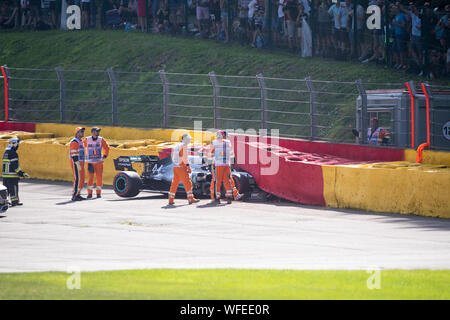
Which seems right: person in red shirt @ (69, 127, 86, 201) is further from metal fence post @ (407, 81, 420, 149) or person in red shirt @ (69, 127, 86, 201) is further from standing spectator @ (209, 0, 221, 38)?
standing spectator @ (209, 0, 221, 38)

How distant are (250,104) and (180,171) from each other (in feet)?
26.6

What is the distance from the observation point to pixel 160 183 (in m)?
19.0

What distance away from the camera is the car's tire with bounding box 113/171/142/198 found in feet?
61.7

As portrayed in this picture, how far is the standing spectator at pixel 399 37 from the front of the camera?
76.1 ft

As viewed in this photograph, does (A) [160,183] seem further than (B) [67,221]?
Yes

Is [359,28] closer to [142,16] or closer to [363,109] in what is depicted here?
[363,109]

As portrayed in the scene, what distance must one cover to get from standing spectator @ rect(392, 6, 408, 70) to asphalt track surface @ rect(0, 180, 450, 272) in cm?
752

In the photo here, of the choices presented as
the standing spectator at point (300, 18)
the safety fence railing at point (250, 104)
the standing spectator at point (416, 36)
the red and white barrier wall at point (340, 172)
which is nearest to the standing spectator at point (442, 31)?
the standing spectator at point (416, 36)

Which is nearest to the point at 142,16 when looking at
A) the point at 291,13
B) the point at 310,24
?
the point at 291,13

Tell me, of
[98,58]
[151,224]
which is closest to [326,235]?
[151,224]

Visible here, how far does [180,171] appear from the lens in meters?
17.8

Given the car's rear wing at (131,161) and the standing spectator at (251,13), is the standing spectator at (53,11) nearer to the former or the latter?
the standing spectator at (251,13)

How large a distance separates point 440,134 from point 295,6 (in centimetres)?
990
